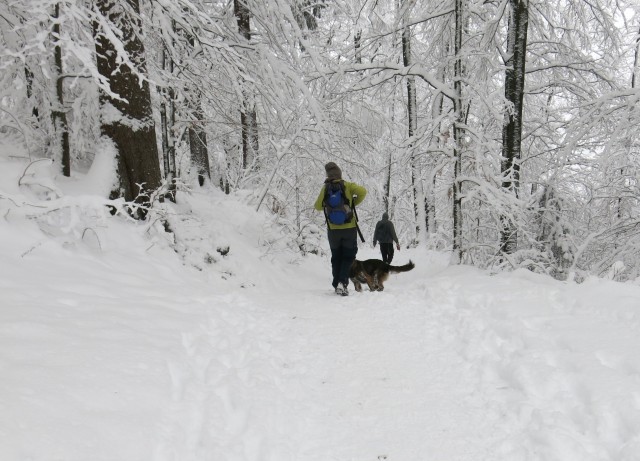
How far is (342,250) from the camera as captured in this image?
6750 mm

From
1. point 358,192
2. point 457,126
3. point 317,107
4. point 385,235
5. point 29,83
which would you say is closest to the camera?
point 317,107

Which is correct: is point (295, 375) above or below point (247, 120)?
below

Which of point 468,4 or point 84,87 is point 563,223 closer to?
point 468,4

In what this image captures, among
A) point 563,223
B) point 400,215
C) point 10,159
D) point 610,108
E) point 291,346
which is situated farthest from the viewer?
point 400,215

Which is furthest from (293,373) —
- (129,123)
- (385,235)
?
(385,235)

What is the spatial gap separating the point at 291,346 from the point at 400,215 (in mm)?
26869

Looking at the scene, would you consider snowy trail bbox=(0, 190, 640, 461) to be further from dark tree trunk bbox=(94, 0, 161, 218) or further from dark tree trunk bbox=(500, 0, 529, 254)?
dark tree trunk bbox=(500, 0, 529, 254)

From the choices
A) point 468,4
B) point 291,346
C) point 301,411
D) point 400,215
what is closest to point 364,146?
point 468,4

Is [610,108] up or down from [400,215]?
up

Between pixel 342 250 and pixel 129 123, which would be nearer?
pixel 129 123

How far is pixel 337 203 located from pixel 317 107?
5.17ft

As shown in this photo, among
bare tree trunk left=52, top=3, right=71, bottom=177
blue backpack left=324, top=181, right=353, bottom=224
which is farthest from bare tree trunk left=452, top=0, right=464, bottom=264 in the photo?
bare tree trunk left=52, top=3, right=71, bottom=177

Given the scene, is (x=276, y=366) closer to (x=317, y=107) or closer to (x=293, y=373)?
(x=293, y=373)

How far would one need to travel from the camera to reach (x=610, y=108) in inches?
247
